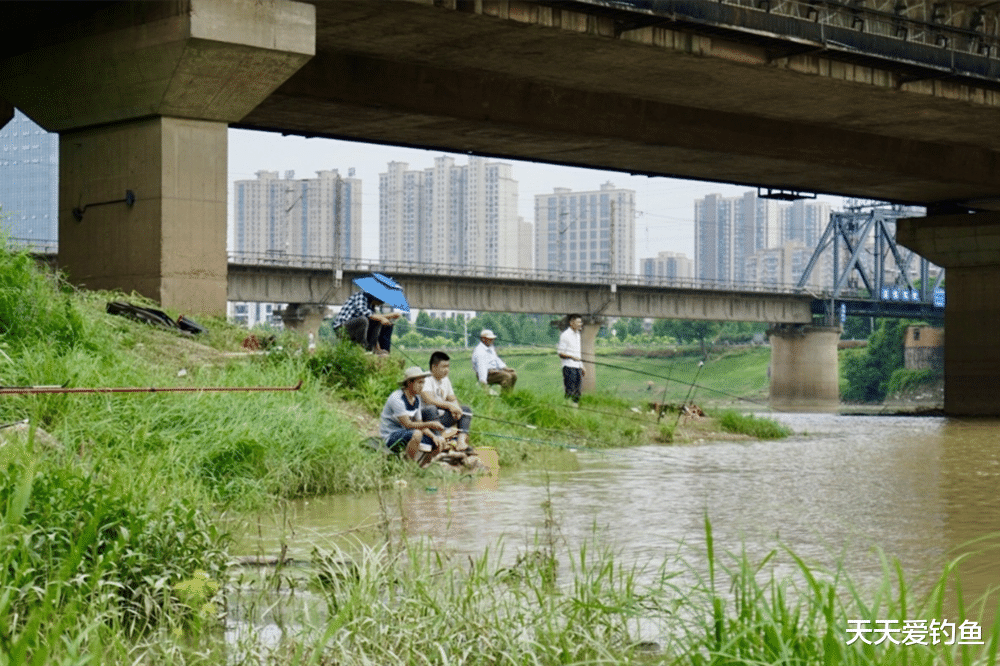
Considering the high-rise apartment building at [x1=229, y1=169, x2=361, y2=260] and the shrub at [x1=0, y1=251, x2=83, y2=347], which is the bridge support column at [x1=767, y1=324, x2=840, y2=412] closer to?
the high-rise apartment building at [x1=229, y1=169, x2=361, y2=260]

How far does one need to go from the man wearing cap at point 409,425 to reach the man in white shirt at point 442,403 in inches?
14.3

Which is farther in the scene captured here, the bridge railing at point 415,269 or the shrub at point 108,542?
the bridge railing at point 415,269

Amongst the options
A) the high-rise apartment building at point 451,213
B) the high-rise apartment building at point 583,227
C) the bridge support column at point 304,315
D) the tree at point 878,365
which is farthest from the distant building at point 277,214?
the bridge support column at point 304,315

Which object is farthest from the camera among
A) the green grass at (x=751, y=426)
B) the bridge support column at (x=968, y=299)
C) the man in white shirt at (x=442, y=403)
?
the bridge support column at (x=968, y=299)

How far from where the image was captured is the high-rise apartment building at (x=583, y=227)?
17100cm

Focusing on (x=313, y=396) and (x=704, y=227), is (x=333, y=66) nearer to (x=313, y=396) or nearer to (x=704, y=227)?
(x=313, y=396)

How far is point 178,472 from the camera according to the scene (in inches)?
Result: 382

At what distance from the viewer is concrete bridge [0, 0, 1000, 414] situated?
68.7 feet

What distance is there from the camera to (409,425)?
1279cm

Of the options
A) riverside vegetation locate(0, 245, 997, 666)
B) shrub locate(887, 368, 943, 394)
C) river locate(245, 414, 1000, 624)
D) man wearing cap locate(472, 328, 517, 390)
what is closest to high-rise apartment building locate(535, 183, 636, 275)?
shrub locate(887, 368, 943, 394)

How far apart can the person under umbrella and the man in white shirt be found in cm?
433

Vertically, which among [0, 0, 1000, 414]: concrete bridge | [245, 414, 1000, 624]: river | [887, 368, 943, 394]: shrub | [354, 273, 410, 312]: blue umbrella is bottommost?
[887, 368, 943, 394]: shrub

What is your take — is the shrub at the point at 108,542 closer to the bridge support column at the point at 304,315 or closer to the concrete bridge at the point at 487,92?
the concrete bridge at the point at 487,92

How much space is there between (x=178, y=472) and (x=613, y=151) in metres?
23.7
